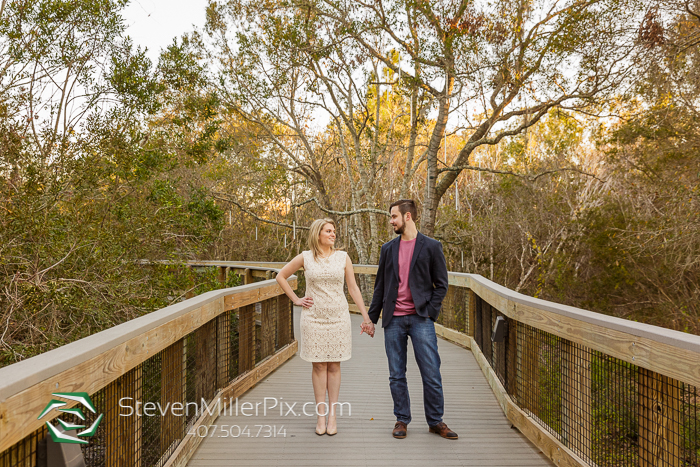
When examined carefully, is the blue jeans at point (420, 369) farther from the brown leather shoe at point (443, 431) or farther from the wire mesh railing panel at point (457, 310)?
the wire mesh railing panel at point (457, 310)

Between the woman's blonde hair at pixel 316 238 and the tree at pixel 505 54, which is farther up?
the tree at pixel 505 54

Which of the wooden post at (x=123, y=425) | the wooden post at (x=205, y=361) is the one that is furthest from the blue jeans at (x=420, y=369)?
the wooden post at (x=123, y=425)

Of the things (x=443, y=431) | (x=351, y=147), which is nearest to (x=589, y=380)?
(x=443, y=431)

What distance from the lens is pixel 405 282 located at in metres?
4.25

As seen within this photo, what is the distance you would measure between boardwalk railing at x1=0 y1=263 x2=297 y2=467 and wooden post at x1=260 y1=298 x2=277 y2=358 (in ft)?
Result: 1.04

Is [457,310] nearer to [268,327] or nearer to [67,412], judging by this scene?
[268,327]

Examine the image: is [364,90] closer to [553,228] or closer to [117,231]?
[553,228]

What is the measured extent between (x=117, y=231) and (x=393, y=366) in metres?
5.83

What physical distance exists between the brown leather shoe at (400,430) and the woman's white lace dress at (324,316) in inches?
23.5

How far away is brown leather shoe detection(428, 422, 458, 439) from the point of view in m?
4.05

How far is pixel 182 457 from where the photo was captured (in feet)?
11.3

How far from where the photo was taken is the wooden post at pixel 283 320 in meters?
7.05

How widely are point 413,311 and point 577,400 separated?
1240mm

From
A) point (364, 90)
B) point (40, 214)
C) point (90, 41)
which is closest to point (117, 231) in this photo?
point (40, 214)
